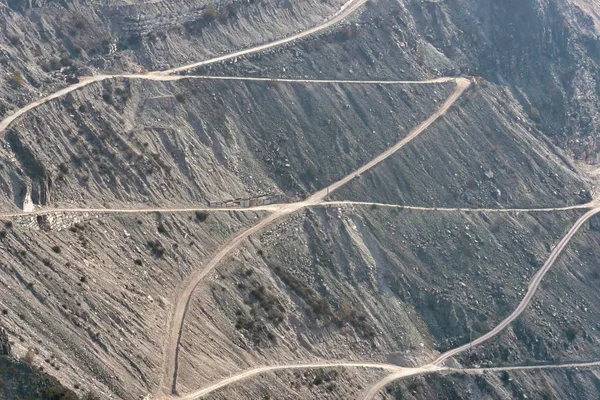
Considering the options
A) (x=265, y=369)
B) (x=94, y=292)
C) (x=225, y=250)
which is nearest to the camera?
(x=94, y=292)

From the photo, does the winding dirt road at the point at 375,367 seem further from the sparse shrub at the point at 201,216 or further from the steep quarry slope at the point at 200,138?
the steep quarry slope at the point at 200,138

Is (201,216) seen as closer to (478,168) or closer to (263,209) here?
(263,209)

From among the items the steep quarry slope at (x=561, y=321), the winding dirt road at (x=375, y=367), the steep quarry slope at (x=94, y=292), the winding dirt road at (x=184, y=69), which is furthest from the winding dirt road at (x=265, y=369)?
the winding dirt road at (x=184, y=69)

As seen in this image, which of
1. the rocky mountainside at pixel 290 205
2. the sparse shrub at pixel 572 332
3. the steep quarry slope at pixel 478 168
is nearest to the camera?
the rocky mountainside at pixel 290 205

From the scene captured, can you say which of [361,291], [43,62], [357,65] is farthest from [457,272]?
[43,62]

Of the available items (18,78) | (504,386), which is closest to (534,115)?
(504,386)

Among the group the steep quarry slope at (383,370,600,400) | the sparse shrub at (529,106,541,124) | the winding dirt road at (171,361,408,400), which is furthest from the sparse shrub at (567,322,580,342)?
the sparse shrub at (529,106,541,124)

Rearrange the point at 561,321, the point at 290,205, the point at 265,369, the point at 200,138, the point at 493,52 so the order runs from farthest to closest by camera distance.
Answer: the point at 493,52 < the point at 561,321 < the point at 200,138 < the point at 290,205 < the point at 265,369
